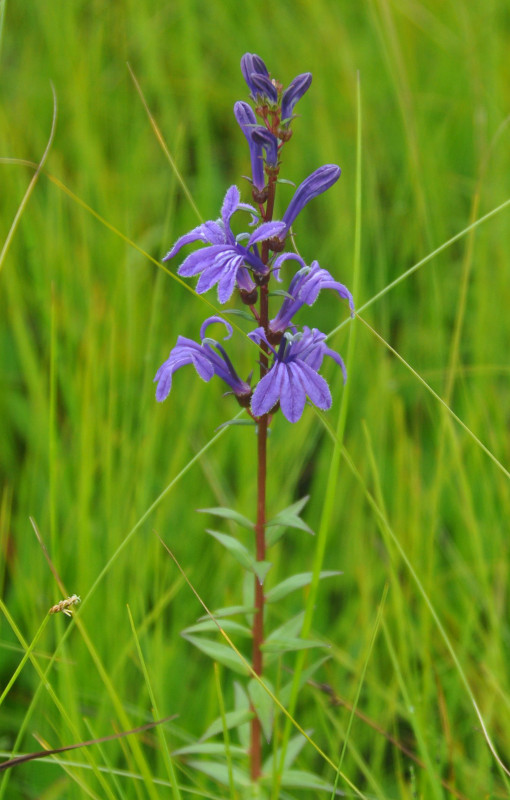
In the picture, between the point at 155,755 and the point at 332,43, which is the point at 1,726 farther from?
the point at 332,43

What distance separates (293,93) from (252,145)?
0.47ft

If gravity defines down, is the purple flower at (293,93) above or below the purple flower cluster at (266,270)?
above

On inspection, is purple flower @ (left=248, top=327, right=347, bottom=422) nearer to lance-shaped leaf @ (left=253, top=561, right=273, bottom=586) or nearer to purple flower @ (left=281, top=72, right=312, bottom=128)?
lance-shaped leaf @ (left=253, top=561, right=273, bottom=586)

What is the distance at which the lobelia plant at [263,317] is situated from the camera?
5.46 ft

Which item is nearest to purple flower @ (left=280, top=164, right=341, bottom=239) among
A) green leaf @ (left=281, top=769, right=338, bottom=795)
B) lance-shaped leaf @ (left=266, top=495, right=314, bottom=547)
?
lance-shaped leaf @ (left=266, top=495, right=314, bottom=547)

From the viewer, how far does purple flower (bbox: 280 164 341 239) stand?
5.90 feet

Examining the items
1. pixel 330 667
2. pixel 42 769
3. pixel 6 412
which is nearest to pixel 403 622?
Result: pixel 330 667

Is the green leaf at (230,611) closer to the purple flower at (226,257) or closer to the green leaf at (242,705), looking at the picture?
the green leaf at (242,705)

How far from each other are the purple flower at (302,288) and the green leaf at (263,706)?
87 cm

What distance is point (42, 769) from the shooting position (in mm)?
2242

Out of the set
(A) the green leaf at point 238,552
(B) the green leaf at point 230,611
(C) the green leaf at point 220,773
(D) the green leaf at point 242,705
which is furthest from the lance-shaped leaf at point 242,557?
(C) the green leaf at point 220,773

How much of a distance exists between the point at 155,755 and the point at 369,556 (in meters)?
0.98

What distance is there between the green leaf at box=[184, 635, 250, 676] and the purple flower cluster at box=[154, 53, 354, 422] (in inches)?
23.9

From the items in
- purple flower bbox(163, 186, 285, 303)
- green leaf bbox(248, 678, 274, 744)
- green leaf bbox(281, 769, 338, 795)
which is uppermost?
purple flower bbox(163, 186, 285, 303)
